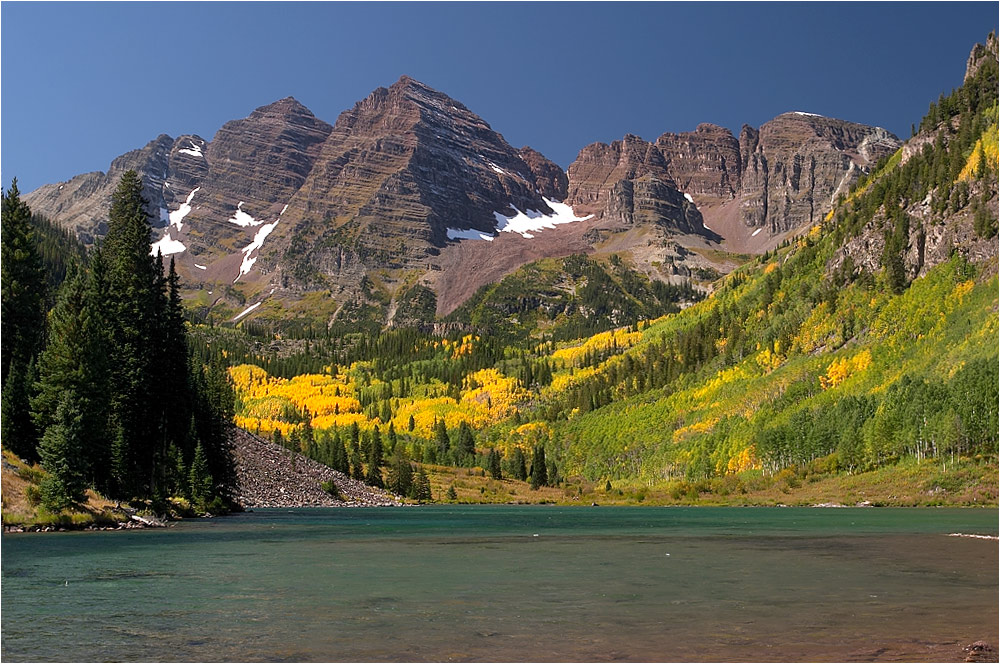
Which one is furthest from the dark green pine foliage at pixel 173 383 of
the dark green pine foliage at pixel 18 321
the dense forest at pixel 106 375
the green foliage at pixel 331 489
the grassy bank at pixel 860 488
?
the grassy bank at pixel 860 488

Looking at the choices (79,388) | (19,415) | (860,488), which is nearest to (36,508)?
(19,415)

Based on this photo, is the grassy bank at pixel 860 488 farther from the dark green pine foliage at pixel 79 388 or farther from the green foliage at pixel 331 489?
the dark green pine foliage at pixel 79 388

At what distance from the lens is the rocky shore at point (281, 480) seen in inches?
6152

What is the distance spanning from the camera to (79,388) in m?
73.9

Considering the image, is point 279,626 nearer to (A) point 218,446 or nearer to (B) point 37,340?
(B) point 37,340

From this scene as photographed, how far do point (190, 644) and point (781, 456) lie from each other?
18573cm

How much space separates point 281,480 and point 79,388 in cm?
9543

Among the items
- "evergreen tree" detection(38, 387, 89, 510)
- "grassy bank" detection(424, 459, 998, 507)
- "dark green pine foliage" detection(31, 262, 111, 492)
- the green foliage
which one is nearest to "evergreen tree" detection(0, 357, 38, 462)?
"dark green pine foliage" detection(31, 262, 111, 492)

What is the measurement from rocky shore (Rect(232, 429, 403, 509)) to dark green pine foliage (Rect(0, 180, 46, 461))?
2363 inches

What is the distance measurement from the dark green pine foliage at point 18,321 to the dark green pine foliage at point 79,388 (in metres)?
1.67

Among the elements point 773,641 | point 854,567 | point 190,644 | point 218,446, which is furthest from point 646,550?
point 218,446

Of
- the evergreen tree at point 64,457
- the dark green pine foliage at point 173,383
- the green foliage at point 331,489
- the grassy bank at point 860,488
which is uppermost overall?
the dark green pine foliage at point 173,383

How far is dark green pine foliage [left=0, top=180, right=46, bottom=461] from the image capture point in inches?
2923

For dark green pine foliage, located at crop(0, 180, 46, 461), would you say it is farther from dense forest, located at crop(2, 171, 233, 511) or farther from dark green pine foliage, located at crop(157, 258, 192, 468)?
dark green pine foliage, located at crop(157, 258, 192, 468)
